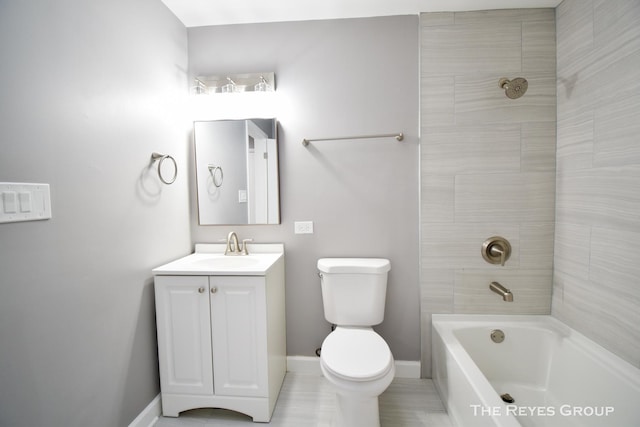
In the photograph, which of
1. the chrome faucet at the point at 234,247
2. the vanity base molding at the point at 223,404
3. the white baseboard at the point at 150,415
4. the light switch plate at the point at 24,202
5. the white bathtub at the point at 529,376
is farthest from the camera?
the chrome faucet at the point at 234,247

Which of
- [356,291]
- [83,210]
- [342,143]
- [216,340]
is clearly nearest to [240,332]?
[216,340]

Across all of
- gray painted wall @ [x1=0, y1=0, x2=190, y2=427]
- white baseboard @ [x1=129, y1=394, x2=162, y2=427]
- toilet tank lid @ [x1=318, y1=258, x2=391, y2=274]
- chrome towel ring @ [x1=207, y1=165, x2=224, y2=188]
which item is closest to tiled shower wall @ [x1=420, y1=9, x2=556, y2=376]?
toilet tank lid @ [x1=318, y1=258, x2=391, y2=274]

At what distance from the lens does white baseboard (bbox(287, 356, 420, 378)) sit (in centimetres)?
197

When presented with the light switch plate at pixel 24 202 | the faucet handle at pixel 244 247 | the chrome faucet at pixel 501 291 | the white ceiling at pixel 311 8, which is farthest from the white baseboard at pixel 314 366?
the white ceiling at pixel 311 8

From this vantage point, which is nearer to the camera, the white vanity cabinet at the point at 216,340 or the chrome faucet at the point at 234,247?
the white vanity cabinet at the point at 216,340

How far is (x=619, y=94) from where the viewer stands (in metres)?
1.36

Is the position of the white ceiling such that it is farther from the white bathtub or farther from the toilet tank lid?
the white bathtub

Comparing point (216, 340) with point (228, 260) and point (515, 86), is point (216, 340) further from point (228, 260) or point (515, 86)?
point (515, 86)

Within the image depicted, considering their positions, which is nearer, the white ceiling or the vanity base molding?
the vanity base molding

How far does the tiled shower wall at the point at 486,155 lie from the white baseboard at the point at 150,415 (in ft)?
6.05

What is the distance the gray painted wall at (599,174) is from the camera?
130 cm

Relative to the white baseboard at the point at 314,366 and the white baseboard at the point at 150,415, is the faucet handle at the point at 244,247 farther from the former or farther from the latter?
the white baseboard at the point at 150,415

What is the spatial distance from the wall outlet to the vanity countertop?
0.17m

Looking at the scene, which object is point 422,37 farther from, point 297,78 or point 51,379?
point 51,379
